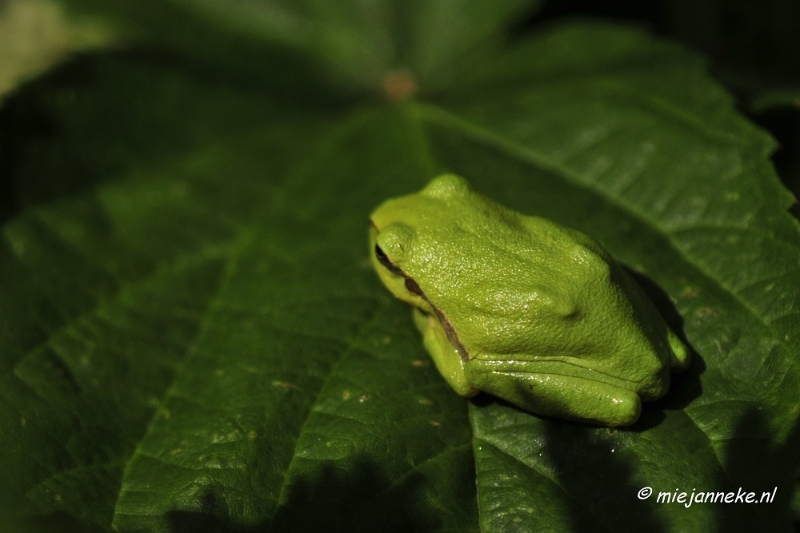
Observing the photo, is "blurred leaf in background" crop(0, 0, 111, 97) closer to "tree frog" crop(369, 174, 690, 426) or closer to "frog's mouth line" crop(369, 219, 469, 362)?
"frog's mouth line" crop(369, 219, 469, 362)

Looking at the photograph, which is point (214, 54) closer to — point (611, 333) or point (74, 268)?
point (74, 268)

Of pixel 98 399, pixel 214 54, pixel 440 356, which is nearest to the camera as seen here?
pixel 440 356

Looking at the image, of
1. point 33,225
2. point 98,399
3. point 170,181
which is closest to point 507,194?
point 170,181

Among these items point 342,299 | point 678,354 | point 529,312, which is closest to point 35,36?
point 342,299

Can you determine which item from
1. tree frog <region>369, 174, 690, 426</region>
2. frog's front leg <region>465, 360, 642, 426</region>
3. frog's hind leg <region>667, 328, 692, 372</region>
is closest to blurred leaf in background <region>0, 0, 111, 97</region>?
tree frog <region>369, 174, 690, 426</region>

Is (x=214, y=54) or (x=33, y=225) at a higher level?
(x=214, y=54)

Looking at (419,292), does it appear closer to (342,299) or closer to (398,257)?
(398,257)
